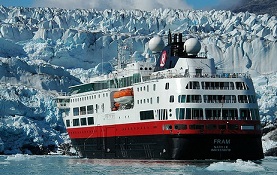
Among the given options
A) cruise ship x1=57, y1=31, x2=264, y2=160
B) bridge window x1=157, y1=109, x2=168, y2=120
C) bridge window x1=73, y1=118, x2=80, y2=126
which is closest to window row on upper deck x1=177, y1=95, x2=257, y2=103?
cruise ship x1=57, y1=31, x2=264, y2=160

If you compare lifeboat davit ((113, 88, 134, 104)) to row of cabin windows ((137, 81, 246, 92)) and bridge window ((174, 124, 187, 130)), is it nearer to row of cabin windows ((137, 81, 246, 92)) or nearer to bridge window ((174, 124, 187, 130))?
row of cabin windows ((137, 81, 246, 92))

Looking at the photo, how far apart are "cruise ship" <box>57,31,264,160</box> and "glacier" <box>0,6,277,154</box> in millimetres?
13882

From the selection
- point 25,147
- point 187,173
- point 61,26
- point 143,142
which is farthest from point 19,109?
point 187,173

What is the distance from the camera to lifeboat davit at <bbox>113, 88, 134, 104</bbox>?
4008cm

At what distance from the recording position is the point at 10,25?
260ft

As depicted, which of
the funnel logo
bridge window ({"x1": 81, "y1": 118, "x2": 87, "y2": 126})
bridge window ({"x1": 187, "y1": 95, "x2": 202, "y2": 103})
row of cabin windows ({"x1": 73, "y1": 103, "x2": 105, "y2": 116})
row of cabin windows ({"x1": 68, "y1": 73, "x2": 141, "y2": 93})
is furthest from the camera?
bridge window ({"x1": 81, "y1": 118, "x2": 87, "y2": 126})

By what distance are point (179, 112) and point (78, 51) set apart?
142 feet

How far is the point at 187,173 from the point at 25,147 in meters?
34.8

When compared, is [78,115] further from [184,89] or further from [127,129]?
[184,89]

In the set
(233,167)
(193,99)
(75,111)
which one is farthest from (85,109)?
(233,167)

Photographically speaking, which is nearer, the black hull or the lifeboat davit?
the black hull

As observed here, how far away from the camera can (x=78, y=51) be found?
Result: 77.4m

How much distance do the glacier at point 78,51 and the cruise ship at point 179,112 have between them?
13882 millimetres

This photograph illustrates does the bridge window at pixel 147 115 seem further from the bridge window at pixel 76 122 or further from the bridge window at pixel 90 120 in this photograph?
the bridge window at pixel 76 122
